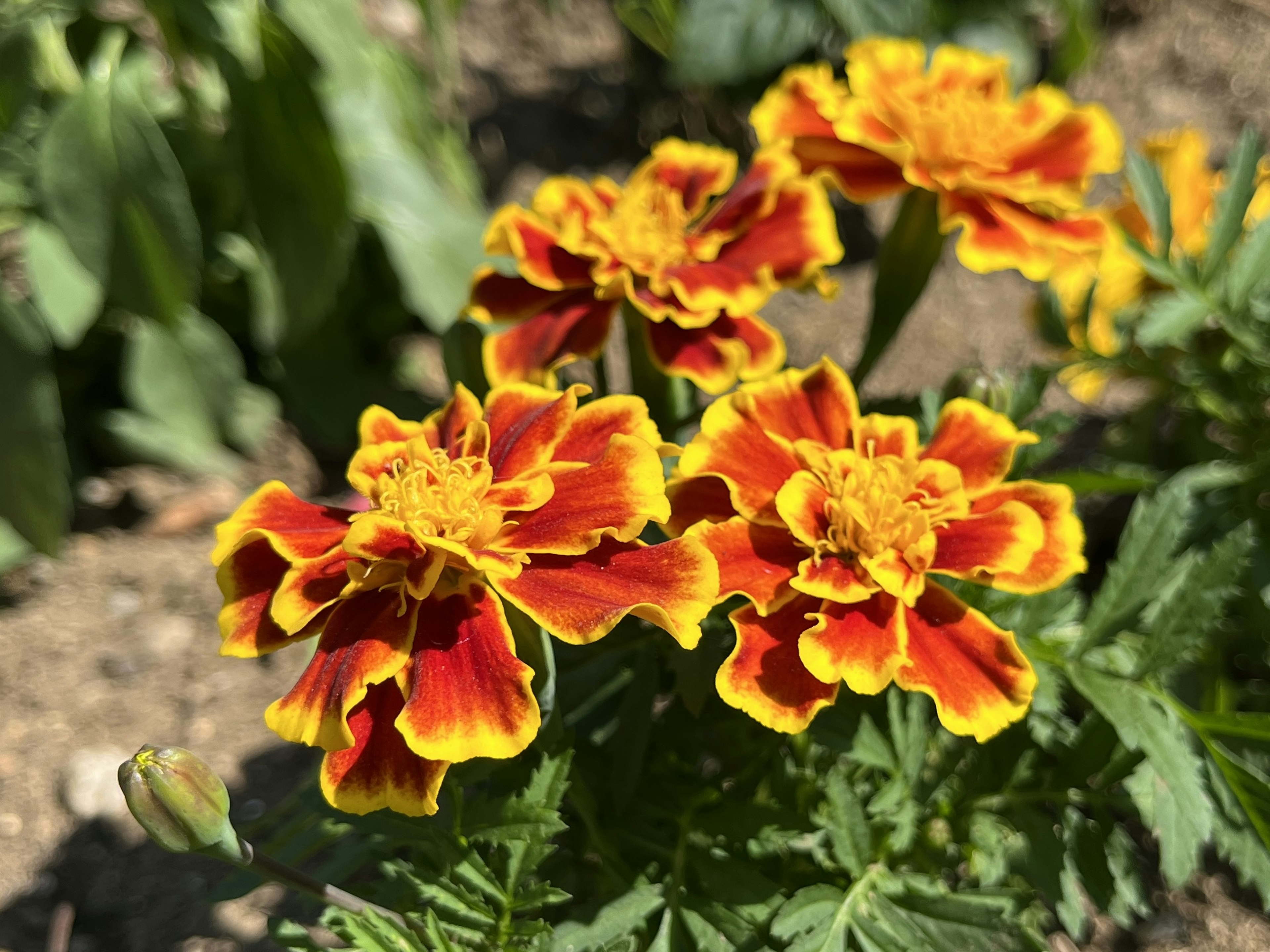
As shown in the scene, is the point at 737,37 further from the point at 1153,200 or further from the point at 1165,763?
the point at 1165,763

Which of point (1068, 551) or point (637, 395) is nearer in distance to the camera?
point (1068, 551)

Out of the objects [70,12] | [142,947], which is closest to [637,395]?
[142,947]

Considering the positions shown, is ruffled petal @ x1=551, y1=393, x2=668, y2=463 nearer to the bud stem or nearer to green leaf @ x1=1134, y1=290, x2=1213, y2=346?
the bud stem

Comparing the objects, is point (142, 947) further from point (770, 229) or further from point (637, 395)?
point (770, 229)

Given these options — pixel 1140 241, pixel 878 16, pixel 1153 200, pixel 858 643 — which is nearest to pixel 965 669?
pixel 858 643

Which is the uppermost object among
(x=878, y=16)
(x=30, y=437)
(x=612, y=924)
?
(x=878, y=16)
